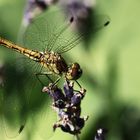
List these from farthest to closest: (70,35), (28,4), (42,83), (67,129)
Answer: (28,4)
(70,35)
(42,83)
(67,129)

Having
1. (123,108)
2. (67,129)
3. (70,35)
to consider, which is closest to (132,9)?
(70,35)

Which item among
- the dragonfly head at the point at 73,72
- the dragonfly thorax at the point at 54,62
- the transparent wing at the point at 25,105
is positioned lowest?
the transparent wing at the point at 25,105

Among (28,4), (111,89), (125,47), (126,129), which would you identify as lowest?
(126,129)

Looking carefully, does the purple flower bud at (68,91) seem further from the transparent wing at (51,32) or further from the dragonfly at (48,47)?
the transparent wing at (51,32)

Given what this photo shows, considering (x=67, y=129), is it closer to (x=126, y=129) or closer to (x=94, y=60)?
(x=126, y=129)

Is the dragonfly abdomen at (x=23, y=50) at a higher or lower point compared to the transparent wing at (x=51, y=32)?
lower

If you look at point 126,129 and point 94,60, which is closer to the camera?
point 126,129

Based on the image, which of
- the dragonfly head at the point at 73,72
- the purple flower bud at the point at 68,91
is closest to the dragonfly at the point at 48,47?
the dragonfly head at the point at 73,72

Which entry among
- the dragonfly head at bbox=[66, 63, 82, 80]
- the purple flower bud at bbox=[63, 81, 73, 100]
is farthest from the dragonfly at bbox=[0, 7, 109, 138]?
the purple flower bud at bbox=[63, 81, 73, 100]
